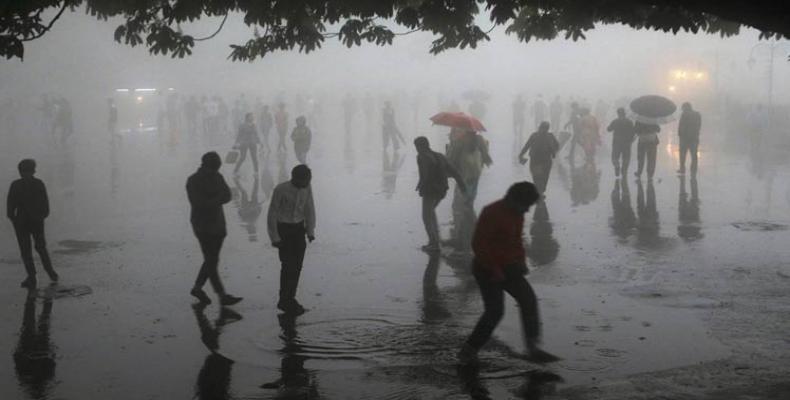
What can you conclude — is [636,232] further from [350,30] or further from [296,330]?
[296,330]

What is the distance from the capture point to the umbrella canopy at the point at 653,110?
1841 centimetres

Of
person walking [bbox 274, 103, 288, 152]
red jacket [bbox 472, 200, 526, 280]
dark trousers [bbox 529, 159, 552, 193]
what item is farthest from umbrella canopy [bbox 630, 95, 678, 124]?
person walking [bbox 274, 103, 288, 152]

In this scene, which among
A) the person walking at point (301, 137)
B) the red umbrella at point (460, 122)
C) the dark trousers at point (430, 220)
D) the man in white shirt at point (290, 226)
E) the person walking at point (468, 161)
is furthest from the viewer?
the person walking at point (301, 137)

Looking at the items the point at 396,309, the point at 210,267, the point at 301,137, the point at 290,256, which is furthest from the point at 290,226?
the point at 301,137

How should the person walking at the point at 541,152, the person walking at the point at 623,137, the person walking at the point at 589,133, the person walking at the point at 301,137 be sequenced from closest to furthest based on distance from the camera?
1. the person walking at the point at 541,152
2. the person walking at the point at 623,137
3. the person walking at the point at 589,133
4. the person walking at the point at 301,137

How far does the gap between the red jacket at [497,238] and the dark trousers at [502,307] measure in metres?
0.10

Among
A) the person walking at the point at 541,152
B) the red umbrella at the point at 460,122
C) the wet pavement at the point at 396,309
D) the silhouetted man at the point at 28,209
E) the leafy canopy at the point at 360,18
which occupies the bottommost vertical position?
the wet pavement at the point at 396,309

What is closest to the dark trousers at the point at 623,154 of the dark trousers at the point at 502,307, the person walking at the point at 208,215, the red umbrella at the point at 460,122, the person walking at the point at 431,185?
the red umbrella at the point at 460,122

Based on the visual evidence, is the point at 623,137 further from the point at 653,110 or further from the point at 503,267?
the point at 503,267

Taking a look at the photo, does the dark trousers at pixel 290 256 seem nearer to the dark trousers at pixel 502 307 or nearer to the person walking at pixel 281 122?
the dark trousers at pixel 502 307

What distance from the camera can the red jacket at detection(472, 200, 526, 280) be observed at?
266 inches

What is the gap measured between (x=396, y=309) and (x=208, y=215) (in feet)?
6.91

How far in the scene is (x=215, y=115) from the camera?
36.8 meters

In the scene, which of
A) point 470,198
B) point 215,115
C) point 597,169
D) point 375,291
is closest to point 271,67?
point 215,115
